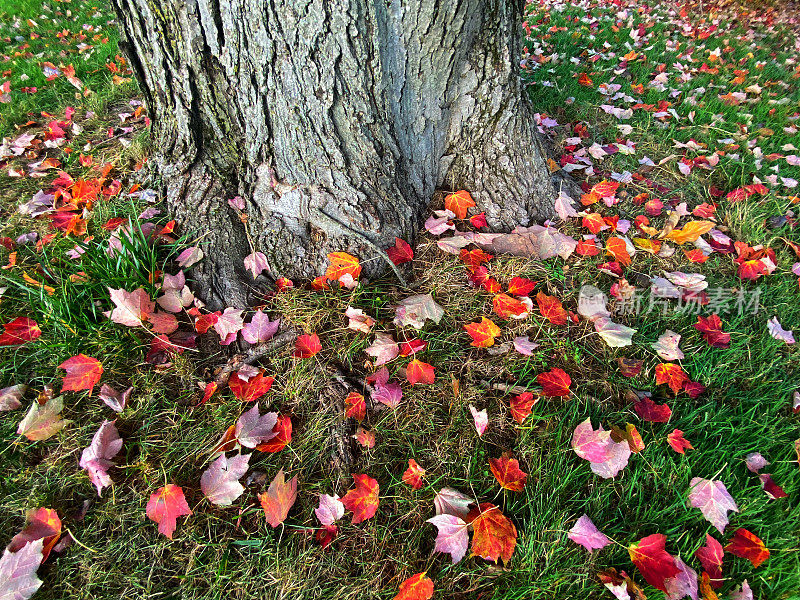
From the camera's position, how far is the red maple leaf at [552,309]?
Answer: 1.72 m

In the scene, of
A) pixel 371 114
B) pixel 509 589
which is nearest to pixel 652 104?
pixel 371 114

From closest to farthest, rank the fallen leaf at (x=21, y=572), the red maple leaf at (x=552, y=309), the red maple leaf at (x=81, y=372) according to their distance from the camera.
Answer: the fallen leaf at (x=21, y=572), the red maple leaf at (x=81, y=372), the red maple leaf at (x=552, y=309)

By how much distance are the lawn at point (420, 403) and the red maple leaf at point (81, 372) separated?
0.05 metres

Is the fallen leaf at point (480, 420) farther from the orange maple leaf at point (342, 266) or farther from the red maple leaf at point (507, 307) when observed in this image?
the orange maple leaf at point (342, 266)

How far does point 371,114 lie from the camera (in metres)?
1.63

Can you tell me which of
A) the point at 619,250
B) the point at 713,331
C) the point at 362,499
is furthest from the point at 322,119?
the point at 713,331

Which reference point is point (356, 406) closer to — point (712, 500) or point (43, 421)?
point (43, 421)

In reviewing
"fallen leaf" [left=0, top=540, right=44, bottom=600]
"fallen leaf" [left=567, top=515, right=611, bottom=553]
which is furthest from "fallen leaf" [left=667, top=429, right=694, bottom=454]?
"fallen leaf" [left=0, top=540, right=44, bottom=600]

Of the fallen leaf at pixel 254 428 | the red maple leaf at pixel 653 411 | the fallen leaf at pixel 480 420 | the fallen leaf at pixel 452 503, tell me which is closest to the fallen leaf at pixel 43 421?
the fallen leaf at pixel 254 428

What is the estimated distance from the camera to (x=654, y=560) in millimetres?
1233

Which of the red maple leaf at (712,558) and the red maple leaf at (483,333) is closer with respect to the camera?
the red maple leaf at (712,558)

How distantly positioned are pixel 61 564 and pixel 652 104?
4.15m

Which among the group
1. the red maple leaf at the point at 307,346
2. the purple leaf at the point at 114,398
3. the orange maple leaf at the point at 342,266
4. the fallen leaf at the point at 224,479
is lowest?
the fallen leaf at the point at 224,479

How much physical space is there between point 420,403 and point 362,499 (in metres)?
0.38
